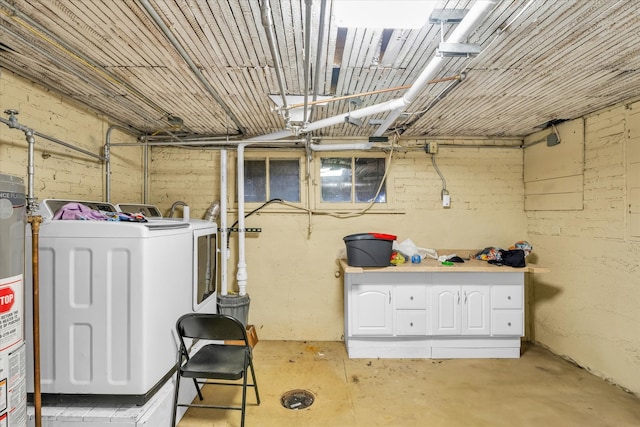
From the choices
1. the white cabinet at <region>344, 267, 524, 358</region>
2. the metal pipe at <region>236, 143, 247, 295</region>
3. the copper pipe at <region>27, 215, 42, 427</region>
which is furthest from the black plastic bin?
the copper pipe at <region>27, 215, 42, 427</region>

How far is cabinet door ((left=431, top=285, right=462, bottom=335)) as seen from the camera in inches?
127

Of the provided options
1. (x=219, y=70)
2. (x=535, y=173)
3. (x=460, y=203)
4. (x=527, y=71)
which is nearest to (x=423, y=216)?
(x=460, y=203)

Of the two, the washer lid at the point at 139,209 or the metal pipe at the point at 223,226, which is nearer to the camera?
the washer lid at the point at 139,209

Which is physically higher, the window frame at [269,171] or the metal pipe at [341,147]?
the metal pipe at [341,147]

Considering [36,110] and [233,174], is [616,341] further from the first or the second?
[36,110]

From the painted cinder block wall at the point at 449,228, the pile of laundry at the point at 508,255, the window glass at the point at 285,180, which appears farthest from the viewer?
the window glass at the point at 285,180

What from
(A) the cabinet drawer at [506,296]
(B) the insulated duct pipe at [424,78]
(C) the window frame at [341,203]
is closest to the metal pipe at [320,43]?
(B) the insulated duct pipe at [424,78]

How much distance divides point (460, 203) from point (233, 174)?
2.92m

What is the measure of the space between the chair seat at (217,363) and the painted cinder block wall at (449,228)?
140 centimetres

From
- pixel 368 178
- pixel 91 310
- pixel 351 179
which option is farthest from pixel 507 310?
pixel 91 310

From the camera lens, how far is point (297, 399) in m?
2.54

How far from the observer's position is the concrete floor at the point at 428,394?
2303 mm

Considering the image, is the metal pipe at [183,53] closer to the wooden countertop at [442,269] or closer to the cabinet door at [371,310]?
the wooden countertop at [442,269]

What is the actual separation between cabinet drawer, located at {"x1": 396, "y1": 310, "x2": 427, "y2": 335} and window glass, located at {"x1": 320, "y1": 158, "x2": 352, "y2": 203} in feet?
4.91
